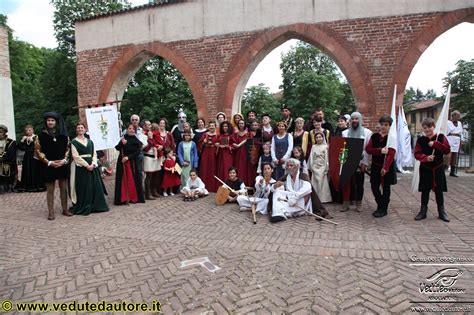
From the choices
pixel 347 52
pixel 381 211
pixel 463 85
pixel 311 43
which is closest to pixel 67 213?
pixel 381 211

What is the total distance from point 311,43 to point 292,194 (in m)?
6.83

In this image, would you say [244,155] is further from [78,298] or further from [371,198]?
[78,298]

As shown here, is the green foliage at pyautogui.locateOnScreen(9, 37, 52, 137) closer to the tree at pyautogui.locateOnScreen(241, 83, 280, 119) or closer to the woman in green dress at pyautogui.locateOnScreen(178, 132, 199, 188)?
the tree at pyautogui.locateOnScreen(241, 83, 280, 119)

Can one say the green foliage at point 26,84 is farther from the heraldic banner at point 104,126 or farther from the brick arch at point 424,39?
the brick arch at point 424,39

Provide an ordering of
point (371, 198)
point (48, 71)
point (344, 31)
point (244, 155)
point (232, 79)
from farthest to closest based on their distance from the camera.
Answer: point (48, 71) < point (232, 79) < point (344, 31) < point (244, 155) < point (371, 198)

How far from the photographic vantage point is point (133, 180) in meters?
7.39

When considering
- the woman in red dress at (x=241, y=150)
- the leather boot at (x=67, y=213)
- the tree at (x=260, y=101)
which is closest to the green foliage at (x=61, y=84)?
the tree at (x=260, y=101)

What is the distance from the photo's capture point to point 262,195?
6363 mm

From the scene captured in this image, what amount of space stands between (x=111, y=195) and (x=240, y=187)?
11.1 feet

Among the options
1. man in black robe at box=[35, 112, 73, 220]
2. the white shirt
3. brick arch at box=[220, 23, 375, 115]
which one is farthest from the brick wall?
man in black robe at box=[35, 112, 73, 220]

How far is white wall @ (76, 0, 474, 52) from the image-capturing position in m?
10.0

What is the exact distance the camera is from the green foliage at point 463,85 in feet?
46.2

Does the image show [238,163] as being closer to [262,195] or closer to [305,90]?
[262,195]

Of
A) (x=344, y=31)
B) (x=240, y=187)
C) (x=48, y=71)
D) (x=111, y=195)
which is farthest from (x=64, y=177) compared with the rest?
(x=48, y=71)
